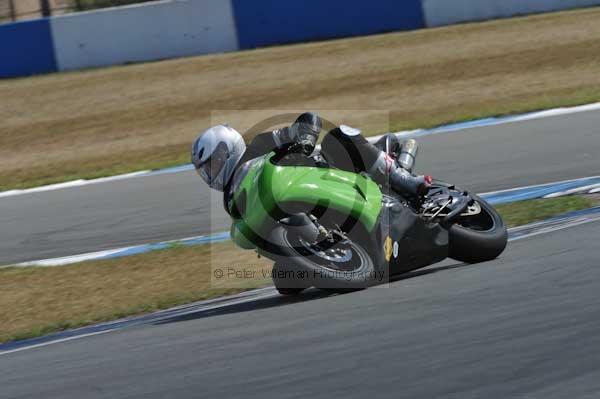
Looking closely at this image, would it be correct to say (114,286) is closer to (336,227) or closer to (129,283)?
(129,283)

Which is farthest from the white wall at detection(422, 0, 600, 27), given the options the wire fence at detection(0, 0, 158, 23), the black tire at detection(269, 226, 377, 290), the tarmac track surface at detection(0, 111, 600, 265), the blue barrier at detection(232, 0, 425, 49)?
the black tire at detection(269, 226, 377, 290)

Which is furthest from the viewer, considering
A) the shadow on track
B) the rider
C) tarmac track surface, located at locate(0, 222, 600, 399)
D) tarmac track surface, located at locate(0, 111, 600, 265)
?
tarmac track surface, located at locate(0, 111, 600, 265)

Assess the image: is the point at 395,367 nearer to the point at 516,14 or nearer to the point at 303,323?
the point at 303,323

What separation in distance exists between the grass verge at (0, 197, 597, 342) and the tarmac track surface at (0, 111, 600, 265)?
753 mm

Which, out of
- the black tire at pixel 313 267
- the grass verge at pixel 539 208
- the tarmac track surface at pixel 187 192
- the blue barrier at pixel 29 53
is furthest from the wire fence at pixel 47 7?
the black tire at pixel 313 267

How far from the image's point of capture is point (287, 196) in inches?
211

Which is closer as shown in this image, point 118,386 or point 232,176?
point 118,386

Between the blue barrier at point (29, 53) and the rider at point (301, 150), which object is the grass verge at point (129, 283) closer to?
the rider at point (301, 150)

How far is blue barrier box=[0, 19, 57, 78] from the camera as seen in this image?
1775cm

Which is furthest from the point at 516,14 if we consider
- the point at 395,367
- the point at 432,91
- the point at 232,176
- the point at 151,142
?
the point at 395,367

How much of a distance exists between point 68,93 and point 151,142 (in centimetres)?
358

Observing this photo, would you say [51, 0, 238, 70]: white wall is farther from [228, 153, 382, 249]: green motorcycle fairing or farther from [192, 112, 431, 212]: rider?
[228, 153, 382, 249]: green motorcycle fairing

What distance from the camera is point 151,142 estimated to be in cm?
1396

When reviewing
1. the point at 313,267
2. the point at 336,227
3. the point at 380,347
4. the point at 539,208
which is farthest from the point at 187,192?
the point at 380,347
